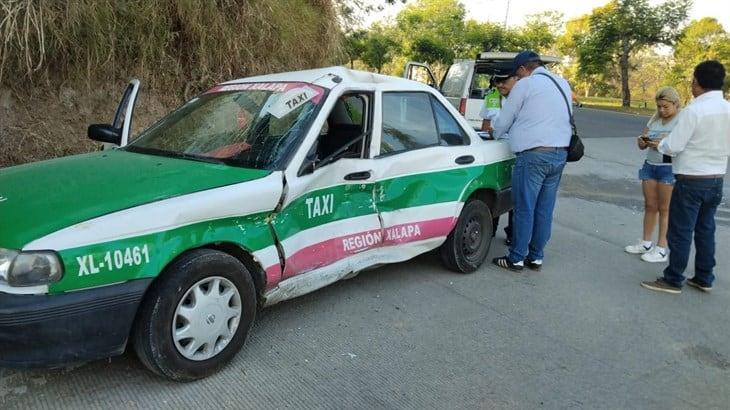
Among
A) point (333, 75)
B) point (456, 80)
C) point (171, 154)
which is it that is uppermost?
point (456, 80)

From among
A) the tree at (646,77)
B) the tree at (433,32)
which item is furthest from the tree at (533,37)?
the tree at (646,77)

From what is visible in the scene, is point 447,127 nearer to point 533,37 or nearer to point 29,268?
point 29,268

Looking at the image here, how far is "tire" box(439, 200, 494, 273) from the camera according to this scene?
15.3 feet

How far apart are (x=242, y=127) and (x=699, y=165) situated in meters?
3.53

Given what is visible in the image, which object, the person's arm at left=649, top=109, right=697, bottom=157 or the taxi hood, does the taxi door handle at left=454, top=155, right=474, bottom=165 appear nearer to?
the person's arm at left=649, top=109, right=697, bottom=157

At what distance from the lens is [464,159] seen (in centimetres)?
455

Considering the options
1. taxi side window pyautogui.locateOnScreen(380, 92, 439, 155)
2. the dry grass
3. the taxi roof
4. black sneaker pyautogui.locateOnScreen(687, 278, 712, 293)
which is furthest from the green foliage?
black sneaker pyautogui.locateOnScreen(687, 278, 712, 293)

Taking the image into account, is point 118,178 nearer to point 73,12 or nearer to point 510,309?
point 510,309

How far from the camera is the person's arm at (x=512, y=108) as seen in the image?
4680mm

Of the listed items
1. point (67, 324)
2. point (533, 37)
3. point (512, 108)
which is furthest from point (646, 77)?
point (67, 324)

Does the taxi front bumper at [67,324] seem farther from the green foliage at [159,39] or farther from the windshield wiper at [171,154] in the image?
the green foliage at [159,39]

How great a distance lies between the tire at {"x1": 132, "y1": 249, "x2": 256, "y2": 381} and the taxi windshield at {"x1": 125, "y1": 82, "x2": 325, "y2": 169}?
0.71 m

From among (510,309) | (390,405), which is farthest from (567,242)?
(390,405)

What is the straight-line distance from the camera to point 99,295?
245 cm
